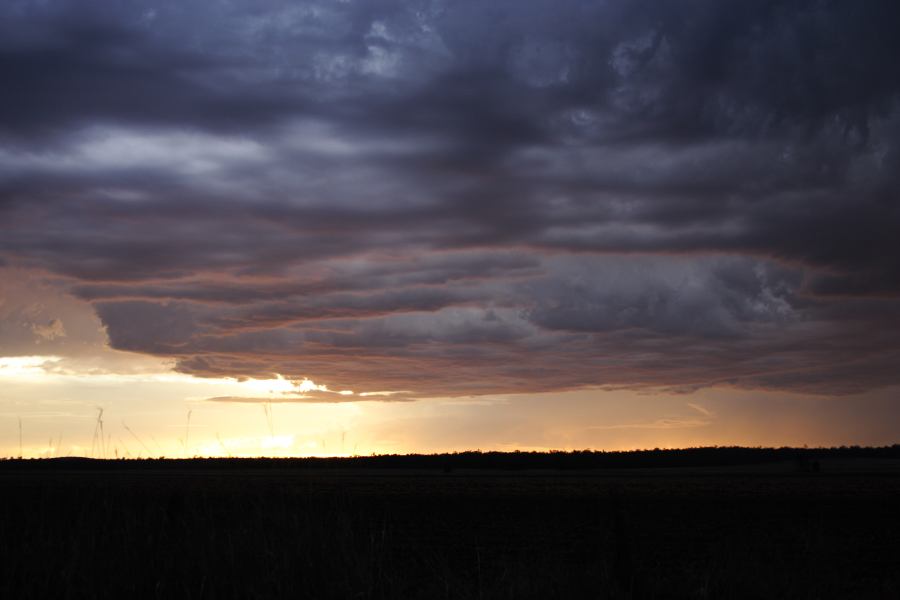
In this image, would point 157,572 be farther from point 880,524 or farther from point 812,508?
point 812,508

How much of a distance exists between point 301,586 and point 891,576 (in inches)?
629

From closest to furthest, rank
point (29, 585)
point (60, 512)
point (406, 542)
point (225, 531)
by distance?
point (29, 585), point (225, 531), point (60, 512), point (406, 542)

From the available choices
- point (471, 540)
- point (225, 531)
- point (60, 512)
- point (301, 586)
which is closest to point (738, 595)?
point (301, 586)

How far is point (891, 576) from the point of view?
18891 mm

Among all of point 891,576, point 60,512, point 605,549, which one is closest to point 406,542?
point 605,549

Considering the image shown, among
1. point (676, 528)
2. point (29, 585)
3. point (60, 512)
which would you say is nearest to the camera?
point (29, 585)

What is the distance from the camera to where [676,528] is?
29438 mm

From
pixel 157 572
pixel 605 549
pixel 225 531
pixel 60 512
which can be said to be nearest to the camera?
pixel 157 572

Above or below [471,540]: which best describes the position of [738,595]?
above

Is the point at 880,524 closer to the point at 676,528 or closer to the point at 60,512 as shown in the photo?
the point at 676,528

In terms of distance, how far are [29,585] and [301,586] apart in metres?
2.45

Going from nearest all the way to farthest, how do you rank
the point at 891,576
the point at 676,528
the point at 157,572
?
the point at 157,572 < the point at 891,576 < the point at 676,528

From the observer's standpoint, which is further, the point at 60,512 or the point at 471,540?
the point at 471,540

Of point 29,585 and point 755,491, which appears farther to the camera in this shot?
point 755,491
